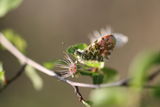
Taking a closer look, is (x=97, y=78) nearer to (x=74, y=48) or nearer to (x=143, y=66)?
(x=74, y=48)

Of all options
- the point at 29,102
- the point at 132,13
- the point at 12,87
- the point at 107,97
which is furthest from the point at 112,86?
the point at 132,13

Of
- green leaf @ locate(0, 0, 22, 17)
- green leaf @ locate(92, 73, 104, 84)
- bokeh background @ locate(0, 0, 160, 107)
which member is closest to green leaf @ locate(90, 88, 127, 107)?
green leaf @ locate(92, 73, 104, 84)

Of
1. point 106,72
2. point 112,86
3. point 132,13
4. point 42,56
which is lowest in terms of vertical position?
point 132,13

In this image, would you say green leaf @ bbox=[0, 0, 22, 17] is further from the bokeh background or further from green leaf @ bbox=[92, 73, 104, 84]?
the bokeh background

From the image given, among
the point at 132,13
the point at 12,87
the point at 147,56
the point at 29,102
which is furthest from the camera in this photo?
the point at 132,13

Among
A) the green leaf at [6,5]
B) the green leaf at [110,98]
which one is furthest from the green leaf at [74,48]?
the green leaf at [6,5]

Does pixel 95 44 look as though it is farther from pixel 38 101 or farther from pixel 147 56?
pixel 38 101
